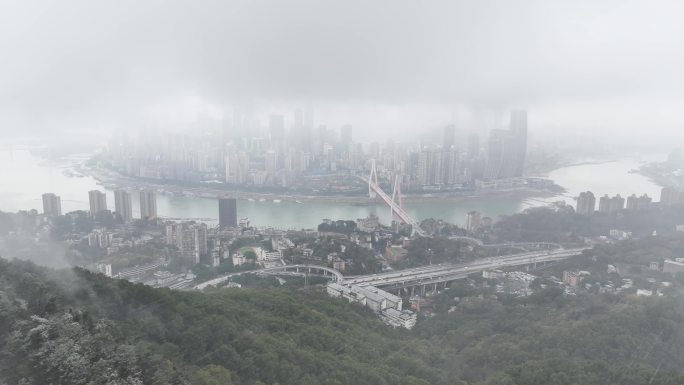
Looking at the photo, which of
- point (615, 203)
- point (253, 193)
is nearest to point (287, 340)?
point (615, 203)

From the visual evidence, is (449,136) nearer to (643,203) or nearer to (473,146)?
(473,146)

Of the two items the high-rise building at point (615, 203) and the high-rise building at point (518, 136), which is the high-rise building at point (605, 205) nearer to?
the high-rise building at point (615, 203)

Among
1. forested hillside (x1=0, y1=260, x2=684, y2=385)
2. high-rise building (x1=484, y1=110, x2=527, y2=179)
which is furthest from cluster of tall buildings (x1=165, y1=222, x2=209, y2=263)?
high-rise building (x1=484, y1=110, x2=527, y2=179)

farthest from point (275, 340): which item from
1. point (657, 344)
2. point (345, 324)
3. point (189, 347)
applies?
point (657, 344)

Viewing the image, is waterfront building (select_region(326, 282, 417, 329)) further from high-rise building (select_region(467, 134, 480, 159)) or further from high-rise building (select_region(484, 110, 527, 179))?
high-rise building (select_region(467, 134, 480, 159))

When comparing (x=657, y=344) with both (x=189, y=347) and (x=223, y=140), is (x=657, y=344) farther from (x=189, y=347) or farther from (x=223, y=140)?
(x=223, y=140)

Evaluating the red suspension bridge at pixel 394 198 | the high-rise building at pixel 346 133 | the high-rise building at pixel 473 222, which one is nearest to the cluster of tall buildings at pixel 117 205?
the red suspension bridge at pixel 394 198
